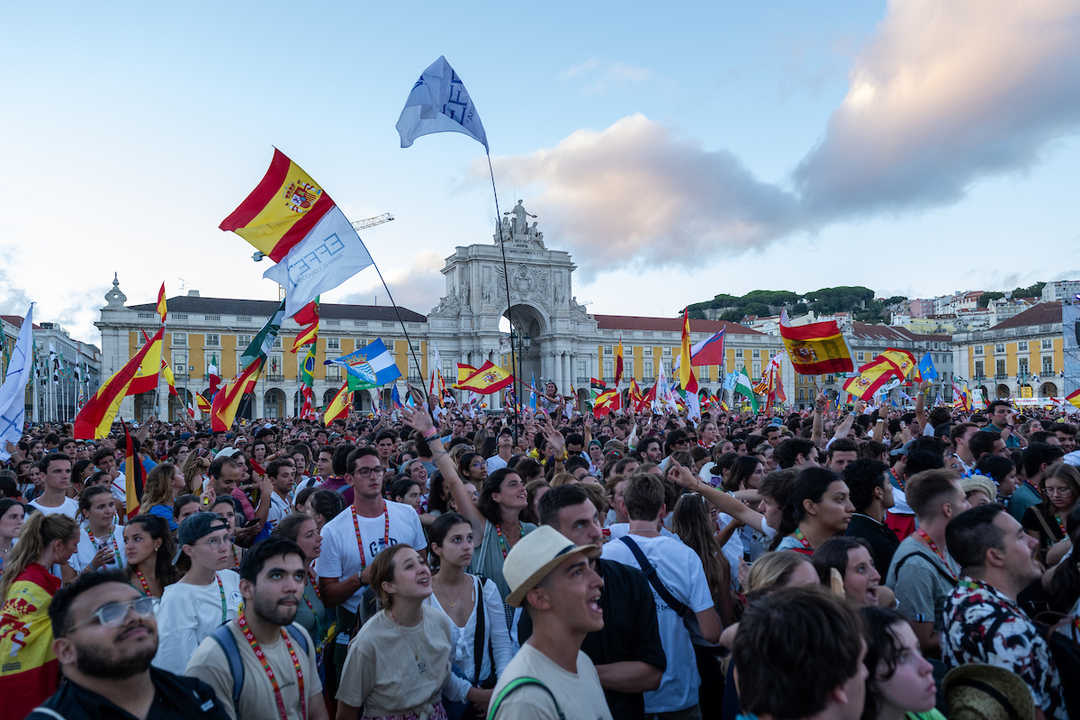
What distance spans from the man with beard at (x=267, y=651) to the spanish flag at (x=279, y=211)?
5.24 m

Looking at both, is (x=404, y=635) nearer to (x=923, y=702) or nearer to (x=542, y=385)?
(x=923, y=702)

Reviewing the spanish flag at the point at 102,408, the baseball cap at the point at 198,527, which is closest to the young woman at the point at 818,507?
the baseball cap at the point at 198,527

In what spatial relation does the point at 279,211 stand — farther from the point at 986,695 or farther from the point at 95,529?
the point at 986,695

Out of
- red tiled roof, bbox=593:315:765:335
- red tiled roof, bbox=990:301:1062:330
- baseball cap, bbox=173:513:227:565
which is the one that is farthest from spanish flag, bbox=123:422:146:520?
red tiled roof, bbox=990:301:1062:330

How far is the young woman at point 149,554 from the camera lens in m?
4.27

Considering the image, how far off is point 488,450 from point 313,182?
3.87 m

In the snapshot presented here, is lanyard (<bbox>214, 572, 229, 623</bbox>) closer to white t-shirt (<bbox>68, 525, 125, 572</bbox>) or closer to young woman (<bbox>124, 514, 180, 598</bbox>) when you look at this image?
young woman (<bbox>124, 514, 180, 598</bbox>)

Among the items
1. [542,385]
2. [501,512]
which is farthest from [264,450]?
[542,385]

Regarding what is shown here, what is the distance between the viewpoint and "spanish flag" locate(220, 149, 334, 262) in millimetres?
7895

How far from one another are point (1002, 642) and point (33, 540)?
480 centimetres

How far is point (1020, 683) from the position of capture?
232cm

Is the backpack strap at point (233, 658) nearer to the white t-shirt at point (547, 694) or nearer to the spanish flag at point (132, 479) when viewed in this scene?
the white t-shirt at point (547, 694)

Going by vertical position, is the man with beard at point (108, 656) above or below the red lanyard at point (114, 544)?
above

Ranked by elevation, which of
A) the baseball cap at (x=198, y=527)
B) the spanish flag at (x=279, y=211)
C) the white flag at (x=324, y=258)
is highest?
the spanish flag at (x=279, y=211)
